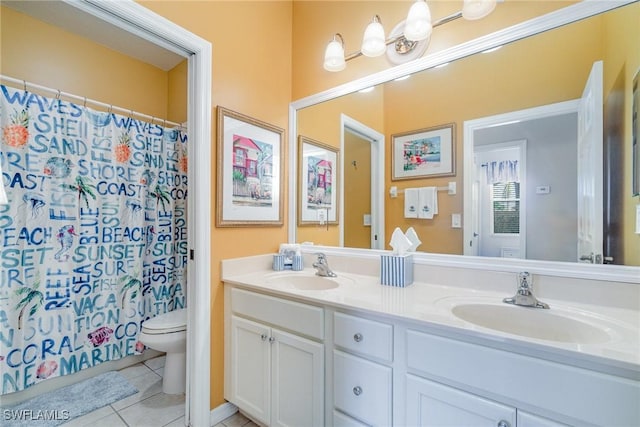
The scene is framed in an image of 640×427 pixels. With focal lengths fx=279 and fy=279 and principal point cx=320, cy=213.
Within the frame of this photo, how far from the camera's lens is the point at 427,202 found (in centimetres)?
152

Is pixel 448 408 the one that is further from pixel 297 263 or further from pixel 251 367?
pixel 297 263

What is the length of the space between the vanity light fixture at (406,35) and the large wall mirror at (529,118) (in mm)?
110

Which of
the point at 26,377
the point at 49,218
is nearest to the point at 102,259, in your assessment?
the point at 49,218

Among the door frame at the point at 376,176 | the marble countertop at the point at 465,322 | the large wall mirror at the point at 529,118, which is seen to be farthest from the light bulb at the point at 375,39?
the marble countertop at the point at 465,322

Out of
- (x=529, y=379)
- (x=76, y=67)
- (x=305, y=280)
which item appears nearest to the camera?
(x=529, y=379)

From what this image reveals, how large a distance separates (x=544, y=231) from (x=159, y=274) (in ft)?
8.55

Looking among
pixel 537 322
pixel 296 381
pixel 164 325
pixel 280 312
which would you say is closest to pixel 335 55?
pixel 280 312

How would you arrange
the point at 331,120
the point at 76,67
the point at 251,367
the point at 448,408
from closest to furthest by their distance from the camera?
the point at 448,408 → the point at 251,367 → the point at 331,120 → the point at 76,67

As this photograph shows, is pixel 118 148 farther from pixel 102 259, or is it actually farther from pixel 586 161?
pixel 586 161

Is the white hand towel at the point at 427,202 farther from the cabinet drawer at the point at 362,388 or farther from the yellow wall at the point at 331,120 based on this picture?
the cabinet drawer at the point at 362,388

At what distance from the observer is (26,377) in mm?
1682

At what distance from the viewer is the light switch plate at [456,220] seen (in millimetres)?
1404

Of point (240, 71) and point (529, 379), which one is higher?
point (240, 71)

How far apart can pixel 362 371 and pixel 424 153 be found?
1.12 metres
